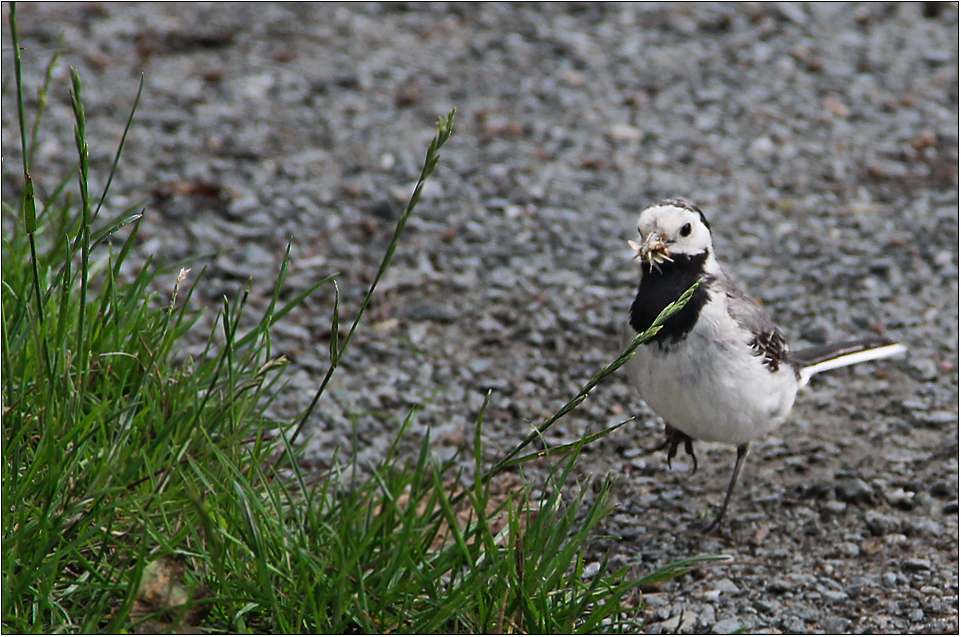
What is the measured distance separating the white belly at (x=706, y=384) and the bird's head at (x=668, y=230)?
284 millimetres

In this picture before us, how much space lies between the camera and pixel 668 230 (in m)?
3.75

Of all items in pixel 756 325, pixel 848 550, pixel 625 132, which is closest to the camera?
pixel 848 550

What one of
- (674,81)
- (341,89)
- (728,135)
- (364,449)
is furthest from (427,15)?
(364,449)

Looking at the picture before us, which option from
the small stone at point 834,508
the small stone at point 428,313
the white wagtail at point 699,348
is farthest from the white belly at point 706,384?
the small stone at point 428,313

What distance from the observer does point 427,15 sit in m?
8.15

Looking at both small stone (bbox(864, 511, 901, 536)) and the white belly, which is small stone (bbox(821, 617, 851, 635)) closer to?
small stone (bbox(864, 511, 901, 536))

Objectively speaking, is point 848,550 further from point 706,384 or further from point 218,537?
point 218,537

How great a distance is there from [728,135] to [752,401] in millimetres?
3530

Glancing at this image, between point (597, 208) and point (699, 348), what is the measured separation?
2.59 m

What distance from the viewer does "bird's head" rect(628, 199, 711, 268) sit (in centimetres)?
373

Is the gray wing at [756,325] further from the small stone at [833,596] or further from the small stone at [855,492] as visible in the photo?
the small stone at [833,596]

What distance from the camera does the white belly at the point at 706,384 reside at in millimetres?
3691

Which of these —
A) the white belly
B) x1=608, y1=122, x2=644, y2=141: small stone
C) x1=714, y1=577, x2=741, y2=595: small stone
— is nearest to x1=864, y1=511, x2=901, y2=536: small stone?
the white belly

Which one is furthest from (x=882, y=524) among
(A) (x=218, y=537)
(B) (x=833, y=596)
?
(A) (x=218, y=537)
